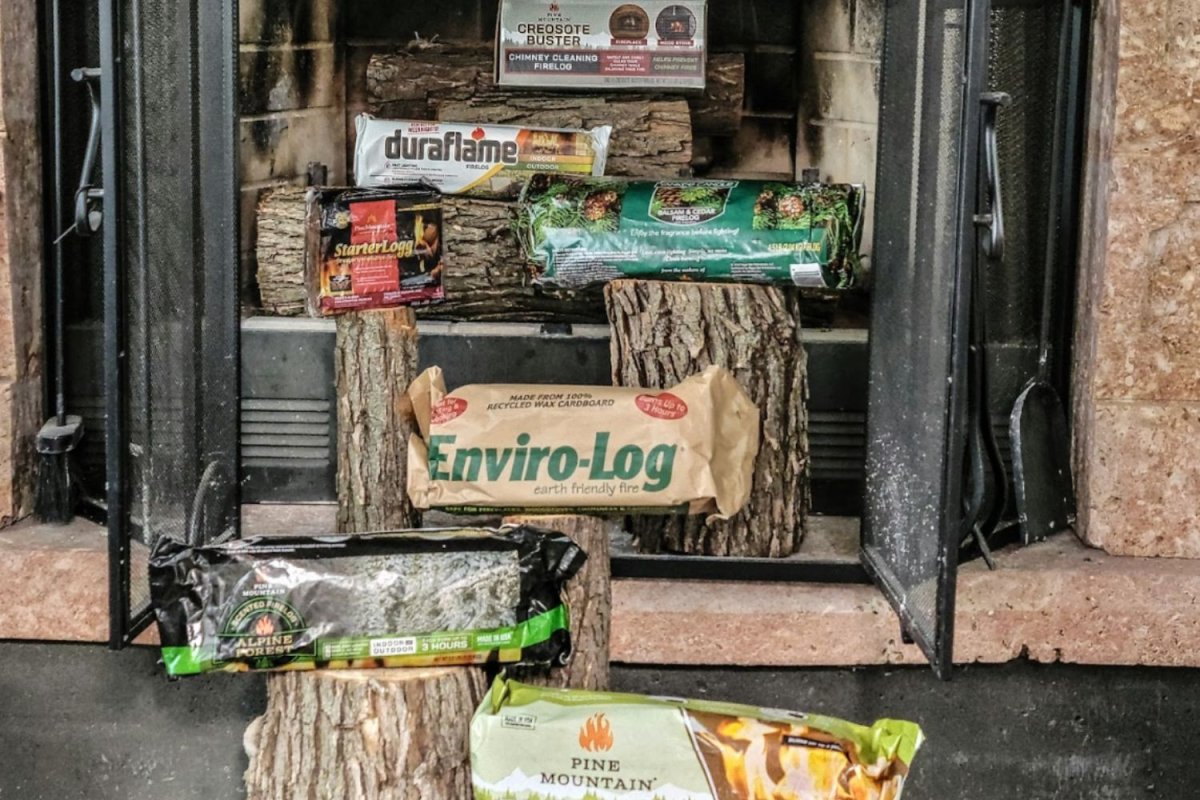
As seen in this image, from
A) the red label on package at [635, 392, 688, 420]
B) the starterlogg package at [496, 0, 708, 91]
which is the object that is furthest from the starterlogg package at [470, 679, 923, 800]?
the starterlogg package at [496, 0, 708, 91]

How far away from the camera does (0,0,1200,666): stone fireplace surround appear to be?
282cm

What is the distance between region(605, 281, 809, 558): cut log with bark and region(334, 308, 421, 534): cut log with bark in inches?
14.3

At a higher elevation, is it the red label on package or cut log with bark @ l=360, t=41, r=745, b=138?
cut log with bark @ l=360, t=41, r=745, b=138

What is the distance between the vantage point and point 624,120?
3246 millimetres

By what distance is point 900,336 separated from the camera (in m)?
2.71

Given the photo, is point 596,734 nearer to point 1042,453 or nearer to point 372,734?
point 372,734

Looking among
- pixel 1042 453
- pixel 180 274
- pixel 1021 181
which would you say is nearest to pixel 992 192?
pixel 1021 181

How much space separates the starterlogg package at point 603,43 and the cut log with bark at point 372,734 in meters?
1.23

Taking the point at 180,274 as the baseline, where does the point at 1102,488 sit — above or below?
below

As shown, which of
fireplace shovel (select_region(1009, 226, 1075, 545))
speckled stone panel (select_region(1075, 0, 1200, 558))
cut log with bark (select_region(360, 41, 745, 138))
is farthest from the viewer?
cut log with bark (select_region(360, 41, 745, 138))

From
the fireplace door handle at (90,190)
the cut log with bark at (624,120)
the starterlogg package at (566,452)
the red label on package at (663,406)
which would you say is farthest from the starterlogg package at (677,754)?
the cut log with bark at (624,120)

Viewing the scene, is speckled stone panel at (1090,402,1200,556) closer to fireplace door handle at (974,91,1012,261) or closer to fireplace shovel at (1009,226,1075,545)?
fireplace shovel at (1009,226,1075,545)

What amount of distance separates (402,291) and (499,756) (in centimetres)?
82

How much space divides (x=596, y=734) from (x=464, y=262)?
106 cm
